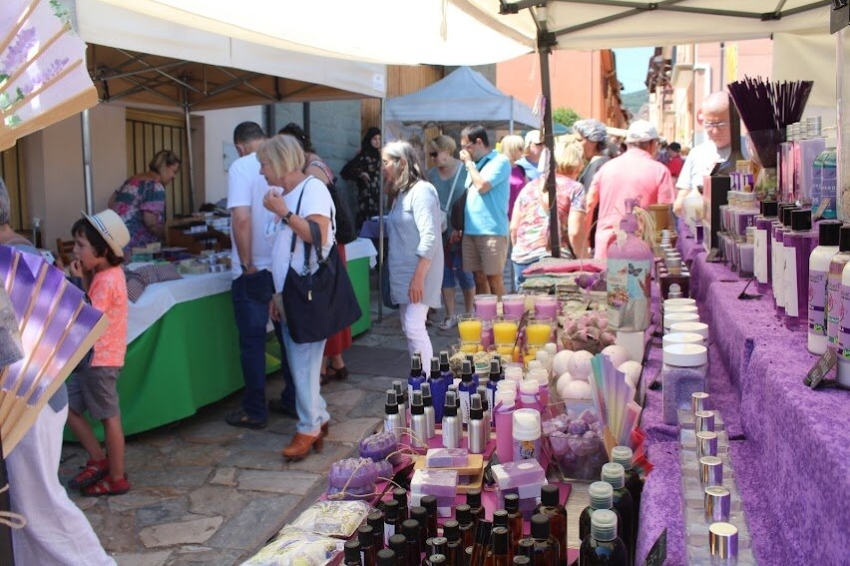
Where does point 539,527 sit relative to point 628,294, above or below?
below

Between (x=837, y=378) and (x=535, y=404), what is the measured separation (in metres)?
1.20

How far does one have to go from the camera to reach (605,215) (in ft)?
19.0

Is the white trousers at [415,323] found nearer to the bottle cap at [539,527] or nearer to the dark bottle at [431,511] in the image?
the dark bottle at [431,511]

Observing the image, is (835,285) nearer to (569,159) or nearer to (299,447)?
(299,447)

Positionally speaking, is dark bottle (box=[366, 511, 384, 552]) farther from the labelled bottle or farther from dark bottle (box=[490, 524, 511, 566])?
the labelled bottle

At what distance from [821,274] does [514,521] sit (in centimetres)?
80

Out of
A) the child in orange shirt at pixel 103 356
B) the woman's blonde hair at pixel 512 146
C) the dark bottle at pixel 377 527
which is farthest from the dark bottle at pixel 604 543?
the woman's blonde hair at pixel 512 146

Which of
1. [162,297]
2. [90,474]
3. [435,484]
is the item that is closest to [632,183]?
[162,297]

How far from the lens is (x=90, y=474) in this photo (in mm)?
4109

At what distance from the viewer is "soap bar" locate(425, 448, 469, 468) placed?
2168 millimetres

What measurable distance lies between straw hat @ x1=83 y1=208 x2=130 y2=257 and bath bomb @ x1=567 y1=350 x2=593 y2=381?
96.0 inches

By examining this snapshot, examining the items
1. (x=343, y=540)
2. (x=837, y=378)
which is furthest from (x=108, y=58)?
(x=837, y=378)

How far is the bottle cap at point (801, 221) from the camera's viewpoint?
1.72 metres

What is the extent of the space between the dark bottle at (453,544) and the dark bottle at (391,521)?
0.62ft
